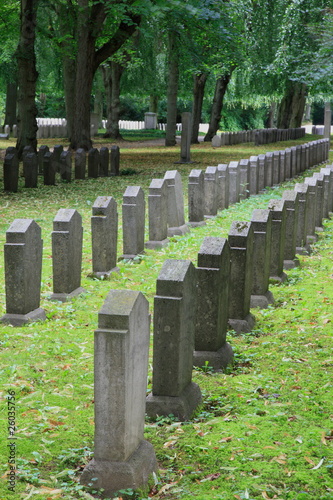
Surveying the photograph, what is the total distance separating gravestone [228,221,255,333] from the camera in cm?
591

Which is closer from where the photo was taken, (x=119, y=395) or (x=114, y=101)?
(x=119, y=395)

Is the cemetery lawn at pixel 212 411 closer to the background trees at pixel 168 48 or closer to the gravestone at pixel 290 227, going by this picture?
the gravestone at pixel 290 227

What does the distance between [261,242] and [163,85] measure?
3678 cm

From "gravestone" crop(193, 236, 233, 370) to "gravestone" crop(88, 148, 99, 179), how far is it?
43.0 feet

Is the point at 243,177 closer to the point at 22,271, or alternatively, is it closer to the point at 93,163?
the point at 93,163

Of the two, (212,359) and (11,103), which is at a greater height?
(11,103)

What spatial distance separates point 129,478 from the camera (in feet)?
11.4

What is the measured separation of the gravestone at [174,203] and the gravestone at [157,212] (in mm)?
396

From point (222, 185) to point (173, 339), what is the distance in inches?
350

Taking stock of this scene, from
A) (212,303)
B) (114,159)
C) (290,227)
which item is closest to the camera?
(212,303)

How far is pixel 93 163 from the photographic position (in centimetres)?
1800

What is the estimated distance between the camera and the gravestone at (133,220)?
8.70 meters

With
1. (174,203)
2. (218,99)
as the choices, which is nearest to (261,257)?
(174,203)

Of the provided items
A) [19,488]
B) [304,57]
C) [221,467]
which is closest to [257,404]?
[221,467]
